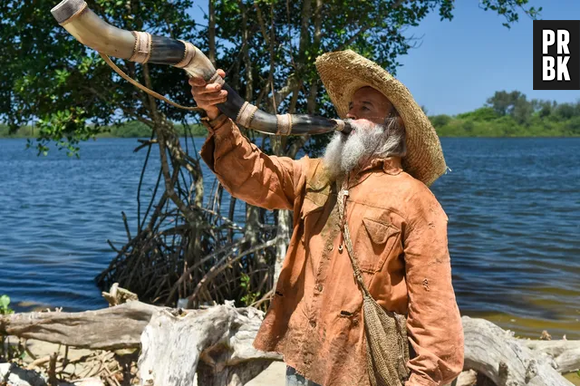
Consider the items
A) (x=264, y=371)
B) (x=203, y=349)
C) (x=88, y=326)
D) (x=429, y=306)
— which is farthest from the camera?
(x=264, y=371)

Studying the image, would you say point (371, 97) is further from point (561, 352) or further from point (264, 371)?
point (264, 371)

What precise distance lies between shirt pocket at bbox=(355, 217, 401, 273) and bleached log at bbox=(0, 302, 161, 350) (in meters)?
1.91

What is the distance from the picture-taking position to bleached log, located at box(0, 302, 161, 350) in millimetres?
4078

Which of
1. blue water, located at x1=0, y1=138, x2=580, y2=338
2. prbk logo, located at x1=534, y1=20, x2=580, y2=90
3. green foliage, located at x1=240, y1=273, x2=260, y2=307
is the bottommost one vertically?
blue water, located at x1=0, y1=138, x2=580, y2=338

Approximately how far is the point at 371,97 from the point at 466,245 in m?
10.2

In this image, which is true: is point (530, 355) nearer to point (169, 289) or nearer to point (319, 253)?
point (319, 253)

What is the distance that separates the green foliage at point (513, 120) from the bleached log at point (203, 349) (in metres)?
113

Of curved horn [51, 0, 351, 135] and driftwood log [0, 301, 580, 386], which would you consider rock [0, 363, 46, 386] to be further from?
curved horn [51, 0, 351, 135]

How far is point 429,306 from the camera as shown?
2.46 metres

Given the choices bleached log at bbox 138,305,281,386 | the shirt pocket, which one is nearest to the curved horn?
the shirt pocket

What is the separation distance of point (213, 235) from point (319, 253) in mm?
5004

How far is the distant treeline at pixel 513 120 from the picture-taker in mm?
114125

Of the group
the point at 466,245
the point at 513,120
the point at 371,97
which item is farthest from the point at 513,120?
the point at 371,97

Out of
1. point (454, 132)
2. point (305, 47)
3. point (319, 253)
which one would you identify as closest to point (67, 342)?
point (319, 253)
